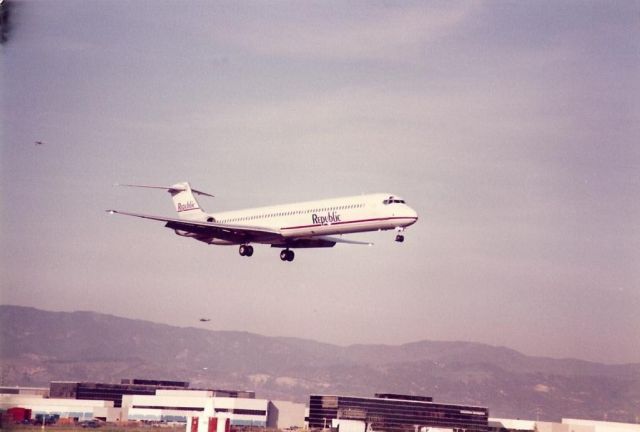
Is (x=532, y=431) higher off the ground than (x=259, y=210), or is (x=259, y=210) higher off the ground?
(x=259, y=210)

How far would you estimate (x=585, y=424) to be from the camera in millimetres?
189750

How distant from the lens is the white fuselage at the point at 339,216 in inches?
3447

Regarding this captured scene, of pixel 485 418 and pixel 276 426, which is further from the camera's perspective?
pixel 485 418

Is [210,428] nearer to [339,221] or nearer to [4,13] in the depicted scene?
[339,221]

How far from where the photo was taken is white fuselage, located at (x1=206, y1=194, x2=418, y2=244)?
8756 cm

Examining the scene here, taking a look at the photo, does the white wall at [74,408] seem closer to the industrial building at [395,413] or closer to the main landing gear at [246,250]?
the industrial building at [395,413]

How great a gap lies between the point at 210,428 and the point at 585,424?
104696mm

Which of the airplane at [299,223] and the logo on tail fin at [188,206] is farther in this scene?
the logo on tail fin at [188,206]

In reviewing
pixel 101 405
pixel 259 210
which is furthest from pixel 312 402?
pixel 259 210

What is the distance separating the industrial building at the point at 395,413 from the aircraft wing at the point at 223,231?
83.1 metres

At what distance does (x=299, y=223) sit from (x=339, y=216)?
503 cm

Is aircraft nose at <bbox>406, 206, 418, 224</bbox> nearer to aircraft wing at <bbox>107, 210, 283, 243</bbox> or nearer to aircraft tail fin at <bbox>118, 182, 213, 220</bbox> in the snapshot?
aircraft wing at <bbox>107, 210, 283, 243</bbox>

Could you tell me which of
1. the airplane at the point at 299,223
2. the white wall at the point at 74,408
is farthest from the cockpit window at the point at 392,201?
the white wall at the point at 74,408

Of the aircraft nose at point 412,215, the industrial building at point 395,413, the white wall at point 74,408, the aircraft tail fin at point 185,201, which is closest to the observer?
the aircraft nose at point 412,215
